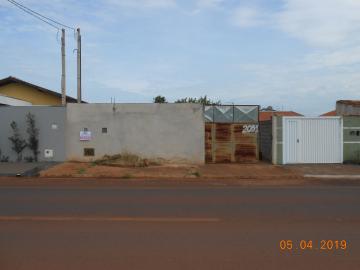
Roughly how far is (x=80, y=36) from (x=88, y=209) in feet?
62.9

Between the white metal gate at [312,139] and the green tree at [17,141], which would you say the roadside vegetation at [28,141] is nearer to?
the green tree at [17,141]

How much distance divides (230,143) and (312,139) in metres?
3.99

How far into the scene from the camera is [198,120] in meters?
23.1

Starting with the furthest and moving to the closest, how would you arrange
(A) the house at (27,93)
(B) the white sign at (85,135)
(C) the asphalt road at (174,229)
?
1. (A) the house at (27,93)
2. (B) the white sign at (85,135)
3. (C) the asphalt road at (174,229)

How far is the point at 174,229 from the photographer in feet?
26.2

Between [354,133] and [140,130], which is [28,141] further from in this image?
[354,133]

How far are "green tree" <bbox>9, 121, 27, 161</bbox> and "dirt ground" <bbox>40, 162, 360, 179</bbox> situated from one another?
96.8 inches

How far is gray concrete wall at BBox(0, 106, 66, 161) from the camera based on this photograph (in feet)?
74.4

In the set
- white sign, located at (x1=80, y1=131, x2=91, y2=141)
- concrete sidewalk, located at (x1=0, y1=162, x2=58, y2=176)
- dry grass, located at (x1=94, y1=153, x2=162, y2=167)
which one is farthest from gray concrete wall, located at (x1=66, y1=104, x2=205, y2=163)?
concrete sidewalk, located at (x1=0, y1=162, x2=58, y2=176)

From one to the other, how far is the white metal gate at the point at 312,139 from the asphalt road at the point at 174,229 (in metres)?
10.2

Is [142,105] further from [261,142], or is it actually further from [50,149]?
[261,142]

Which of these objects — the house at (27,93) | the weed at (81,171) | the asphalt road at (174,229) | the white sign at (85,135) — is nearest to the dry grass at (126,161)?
the white sign at (85,135)

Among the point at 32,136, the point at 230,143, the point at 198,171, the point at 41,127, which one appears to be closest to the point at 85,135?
the point at 41,127

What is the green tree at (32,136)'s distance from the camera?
74.2ft
